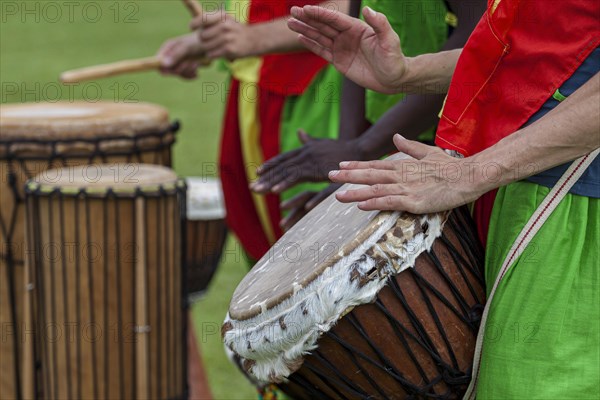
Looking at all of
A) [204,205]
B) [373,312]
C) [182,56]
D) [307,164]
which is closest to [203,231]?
[204,205]

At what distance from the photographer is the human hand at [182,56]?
3062mm

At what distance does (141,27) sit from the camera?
10453 mm

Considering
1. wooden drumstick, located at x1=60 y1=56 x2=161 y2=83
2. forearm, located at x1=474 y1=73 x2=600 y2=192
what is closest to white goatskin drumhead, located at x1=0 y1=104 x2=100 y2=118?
wooden drumstick, located at x1=60 y1=56 x2=161 y2=83

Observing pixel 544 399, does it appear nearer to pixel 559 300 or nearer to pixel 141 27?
pixel 559 300

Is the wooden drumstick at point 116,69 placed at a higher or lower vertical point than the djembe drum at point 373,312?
lower

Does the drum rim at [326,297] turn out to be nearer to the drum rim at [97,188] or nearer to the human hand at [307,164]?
the human hand at [307,164]

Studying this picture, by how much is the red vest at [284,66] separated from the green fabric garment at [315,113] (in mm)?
23

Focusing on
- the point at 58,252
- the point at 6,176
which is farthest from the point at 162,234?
the point at 6,176

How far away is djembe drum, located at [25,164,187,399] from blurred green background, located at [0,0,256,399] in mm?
808

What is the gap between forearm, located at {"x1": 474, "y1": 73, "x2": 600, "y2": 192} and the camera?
1.27 metres

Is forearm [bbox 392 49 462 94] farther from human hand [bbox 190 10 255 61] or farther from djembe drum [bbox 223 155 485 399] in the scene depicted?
human hand [bbox 190 10 255 61]

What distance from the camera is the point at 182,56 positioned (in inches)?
122

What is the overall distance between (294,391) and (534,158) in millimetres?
600

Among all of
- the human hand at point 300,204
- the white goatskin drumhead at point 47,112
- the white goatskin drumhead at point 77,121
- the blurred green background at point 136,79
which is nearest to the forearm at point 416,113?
the human hand at point 300,204
